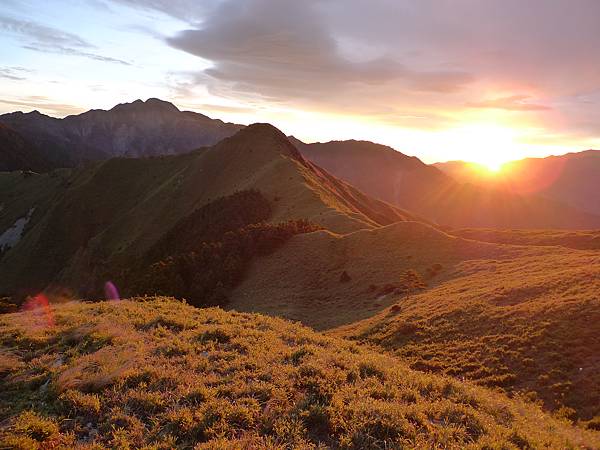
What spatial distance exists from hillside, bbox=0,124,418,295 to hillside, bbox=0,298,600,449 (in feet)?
140

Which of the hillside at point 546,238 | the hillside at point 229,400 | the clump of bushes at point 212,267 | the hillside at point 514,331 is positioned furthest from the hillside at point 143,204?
the hillside at point 229,400

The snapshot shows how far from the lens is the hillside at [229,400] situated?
9797 mm

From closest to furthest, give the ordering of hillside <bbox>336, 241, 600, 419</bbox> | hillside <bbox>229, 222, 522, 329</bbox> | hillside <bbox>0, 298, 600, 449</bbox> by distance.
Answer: hillside <bbox>0, 298, 600, 449</bbox>, hillside <bbox>336, 241, 600, 419</bbox>, hillside <bbox>229, 222, 522, 329</bbox>

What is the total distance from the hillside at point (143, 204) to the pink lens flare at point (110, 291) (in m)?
7.22

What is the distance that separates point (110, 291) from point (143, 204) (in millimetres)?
52366

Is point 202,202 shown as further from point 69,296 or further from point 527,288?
point 527,288

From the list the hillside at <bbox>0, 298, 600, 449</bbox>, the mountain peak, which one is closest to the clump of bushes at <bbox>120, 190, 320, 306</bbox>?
the hillside at <bbox>0, 298, 600, 449</bbox>

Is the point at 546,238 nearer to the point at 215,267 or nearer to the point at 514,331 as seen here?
the point at 215,267

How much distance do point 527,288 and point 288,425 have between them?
833 inches

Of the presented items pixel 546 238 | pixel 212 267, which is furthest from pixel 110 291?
pixel 546 238

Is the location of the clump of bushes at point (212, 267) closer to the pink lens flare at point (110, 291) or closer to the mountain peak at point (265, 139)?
the pink lens flare at point (110, 291)

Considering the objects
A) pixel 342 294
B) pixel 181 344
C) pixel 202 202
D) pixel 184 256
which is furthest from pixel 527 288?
pixel 202 202

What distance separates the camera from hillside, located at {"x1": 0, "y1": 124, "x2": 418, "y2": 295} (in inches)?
3050

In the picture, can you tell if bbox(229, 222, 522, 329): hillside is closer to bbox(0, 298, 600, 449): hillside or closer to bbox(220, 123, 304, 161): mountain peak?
bbox(0, 298, 600, 449): hillside
